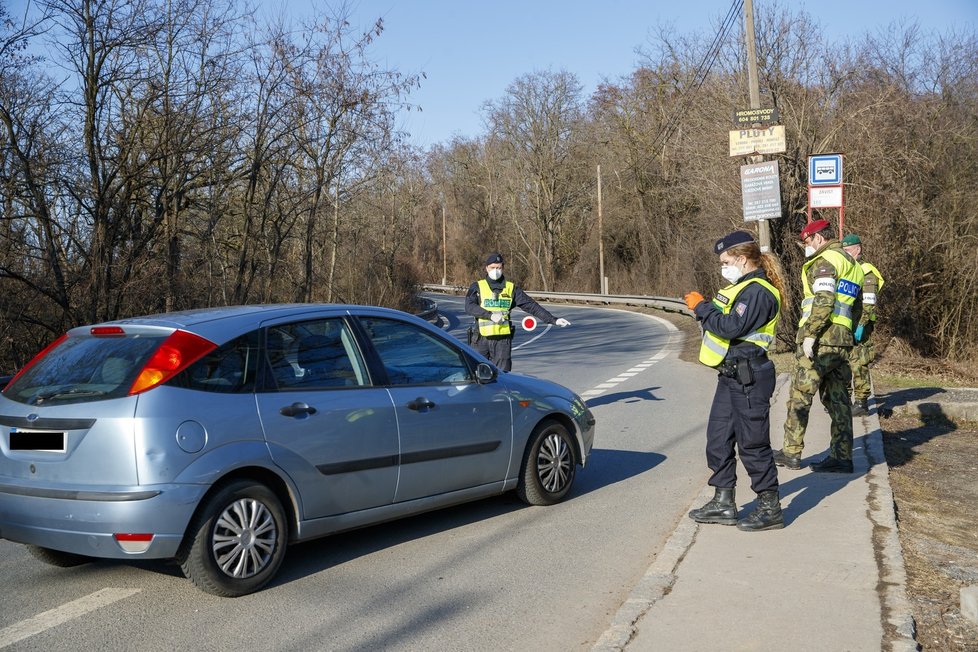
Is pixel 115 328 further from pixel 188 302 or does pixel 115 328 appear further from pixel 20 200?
pixel 188 302

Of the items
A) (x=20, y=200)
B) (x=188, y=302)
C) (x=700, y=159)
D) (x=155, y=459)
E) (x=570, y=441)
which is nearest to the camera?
(x=155, y=459)

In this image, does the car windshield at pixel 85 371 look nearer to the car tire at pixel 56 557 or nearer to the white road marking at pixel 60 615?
the car tire at pixel 56 557

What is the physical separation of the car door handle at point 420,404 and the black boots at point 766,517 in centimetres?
208

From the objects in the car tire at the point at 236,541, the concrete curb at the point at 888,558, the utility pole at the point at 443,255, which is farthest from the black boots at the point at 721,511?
the utility pole at the point at 443,255

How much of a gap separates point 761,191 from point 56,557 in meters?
13.4

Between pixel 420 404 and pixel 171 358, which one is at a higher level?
pixel 171 358

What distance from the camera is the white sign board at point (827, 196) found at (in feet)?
43.2

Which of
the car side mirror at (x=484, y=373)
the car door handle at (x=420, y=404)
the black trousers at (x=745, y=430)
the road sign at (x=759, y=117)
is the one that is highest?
the road sign at (x=759, y=117)

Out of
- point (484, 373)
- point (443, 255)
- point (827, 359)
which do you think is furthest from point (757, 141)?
point (443, 255)

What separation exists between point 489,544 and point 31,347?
10505 millimetres

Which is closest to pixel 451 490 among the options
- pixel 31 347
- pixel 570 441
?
pixel 570 441

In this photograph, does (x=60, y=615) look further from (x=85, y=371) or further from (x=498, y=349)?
(x=498, y=349)

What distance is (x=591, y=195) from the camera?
58.7m

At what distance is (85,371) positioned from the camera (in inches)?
202
